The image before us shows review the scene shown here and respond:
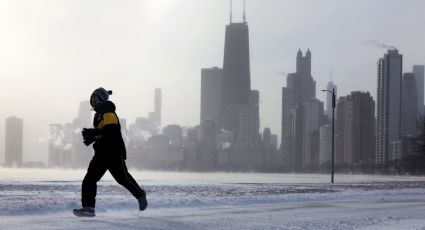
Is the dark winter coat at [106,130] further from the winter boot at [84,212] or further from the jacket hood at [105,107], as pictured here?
the winter boot at [84,212]

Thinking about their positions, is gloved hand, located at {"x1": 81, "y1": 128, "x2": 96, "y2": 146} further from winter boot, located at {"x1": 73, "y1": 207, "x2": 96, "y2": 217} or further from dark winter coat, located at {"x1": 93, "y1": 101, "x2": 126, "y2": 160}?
winter boot, located at {"x1": 73, "y1": 207, "x2": 96, "y2": 217}

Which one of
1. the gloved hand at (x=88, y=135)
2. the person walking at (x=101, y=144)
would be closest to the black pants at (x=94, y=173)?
the person walking at (x=101, y=144)

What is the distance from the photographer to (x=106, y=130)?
9.66m

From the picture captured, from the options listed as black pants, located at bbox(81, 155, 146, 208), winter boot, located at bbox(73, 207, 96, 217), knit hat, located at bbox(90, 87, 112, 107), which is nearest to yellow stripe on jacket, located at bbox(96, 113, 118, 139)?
knit hat, located at bbox(90, 87, 112, 107)

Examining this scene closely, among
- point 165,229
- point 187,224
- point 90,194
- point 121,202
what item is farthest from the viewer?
point 121,202

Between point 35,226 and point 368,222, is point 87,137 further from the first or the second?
point 368,222

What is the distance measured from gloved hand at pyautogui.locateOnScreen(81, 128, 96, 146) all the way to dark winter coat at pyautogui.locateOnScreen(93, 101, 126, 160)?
0.06m

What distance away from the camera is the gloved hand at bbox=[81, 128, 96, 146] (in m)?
9.56

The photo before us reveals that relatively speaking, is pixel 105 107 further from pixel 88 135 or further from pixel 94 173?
pixel 94 173

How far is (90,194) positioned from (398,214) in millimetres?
5618

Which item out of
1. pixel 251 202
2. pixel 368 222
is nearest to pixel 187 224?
pixel 368 222

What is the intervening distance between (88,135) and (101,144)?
249 mm

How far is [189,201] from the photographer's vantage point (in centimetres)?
1518

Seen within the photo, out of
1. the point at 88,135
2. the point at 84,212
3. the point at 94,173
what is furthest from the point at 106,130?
the point at 84,212
